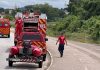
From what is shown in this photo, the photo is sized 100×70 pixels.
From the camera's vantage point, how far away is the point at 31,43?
26.2 m

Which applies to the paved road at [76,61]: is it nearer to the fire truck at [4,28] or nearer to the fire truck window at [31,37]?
the fire truck window at [31,37]

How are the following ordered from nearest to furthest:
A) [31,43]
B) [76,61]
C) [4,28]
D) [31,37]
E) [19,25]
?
[31,43]
[31,37]
[76,61]
[19,25]
[4,28]

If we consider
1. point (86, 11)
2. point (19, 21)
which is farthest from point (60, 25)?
point (19, 21)

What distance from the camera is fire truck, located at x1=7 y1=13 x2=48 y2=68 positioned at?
23.1 meters

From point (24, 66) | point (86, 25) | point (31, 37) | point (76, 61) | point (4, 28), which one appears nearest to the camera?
point (24, 66)

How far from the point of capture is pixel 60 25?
3713 inches

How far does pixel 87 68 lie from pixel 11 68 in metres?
4.21

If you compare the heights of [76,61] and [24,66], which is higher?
[24,66]

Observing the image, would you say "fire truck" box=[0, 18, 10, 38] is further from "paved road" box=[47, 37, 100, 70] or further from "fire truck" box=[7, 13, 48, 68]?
"fire truck" box=[7, 13, 48, 68]

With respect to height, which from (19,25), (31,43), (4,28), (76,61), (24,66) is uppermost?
(19,25)

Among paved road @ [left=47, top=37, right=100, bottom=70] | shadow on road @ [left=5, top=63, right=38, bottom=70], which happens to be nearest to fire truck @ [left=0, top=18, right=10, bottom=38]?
paved road @ [left=47, top=37, right=100, bottom=70]

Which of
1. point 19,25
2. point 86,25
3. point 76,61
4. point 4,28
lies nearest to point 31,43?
point 76,61

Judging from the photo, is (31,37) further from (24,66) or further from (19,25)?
(19,25)

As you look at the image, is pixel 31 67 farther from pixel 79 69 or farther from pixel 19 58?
pixel 79 69
